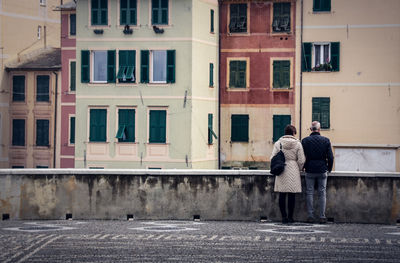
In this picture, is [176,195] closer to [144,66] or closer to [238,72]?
[144,66]

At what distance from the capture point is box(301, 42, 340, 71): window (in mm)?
50656

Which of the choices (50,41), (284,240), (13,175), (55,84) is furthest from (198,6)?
(284,240)

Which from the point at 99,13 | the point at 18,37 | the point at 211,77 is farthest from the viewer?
the point at 18,37

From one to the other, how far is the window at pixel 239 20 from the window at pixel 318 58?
3.82 m

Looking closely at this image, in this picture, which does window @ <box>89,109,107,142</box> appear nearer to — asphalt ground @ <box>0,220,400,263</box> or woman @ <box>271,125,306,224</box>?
asphalt ground @ <box>0,220,400,263</box>

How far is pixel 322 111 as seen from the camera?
50.7 meters

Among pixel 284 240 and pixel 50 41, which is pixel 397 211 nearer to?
pixel 284 240

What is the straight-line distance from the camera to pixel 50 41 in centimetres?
6481

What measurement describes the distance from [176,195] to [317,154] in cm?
297

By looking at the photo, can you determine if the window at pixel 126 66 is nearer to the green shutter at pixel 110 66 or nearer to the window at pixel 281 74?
the green shutter at pixel 110 66

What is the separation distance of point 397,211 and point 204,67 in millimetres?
33966

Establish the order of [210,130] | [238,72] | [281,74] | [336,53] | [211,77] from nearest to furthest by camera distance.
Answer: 1. [336,53]
2. [210,130]
3. [211,77]
4. [281,74]
5. [238,72]

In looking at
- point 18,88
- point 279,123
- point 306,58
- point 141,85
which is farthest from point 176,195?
point 18,88

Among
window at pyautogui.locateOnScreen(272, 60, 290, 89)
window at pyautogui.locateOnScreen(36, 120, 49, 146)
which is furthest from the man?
window at pyautogui.locateOnScreen(36, 120, 49, 146)
